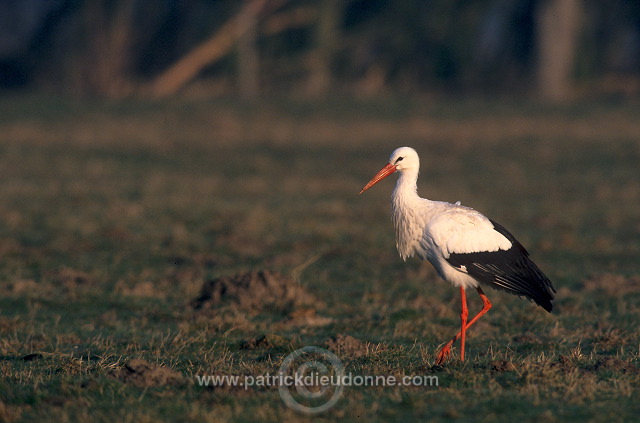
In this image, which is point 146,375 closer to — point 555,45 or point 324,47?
point 555,45

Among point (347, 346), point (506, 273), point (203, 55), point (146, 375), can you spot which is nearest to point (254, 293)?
point (347, 346)

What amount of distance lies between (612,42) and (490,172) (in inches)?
932

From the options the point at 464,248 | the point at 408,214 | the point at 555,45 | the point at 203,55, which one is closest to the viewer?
the point at 464,248

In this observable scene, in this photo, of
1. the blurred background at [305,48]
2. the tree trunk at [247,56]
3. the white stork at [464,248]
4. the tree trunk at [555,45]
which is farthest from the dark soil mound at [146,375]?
the tree trunk at [247,56]

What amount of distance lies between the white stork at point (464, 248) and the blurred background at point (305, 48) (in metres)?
29.3

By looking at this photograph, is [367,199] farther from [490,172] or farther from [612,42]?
[612,42]

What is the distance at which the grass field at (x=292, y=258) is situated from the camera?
591 cm

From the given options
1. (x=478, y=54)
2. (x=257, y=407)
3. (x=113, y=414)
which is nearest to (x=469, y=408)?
(x=257, y=407)

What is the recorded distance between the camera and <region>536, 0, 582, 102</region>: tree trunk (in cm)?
3381

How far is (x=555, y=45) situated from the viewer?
34.7 meters

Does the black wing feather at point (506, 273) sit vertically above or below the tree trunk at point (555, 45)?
below

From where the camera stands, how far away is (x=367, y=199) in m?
18.4

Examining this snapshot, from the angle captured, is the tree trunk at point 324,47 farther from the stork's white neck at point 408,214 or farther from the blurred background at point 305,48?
the stork's white neck at point 408,214

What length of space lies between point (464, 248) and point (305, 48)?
34.4 meters
